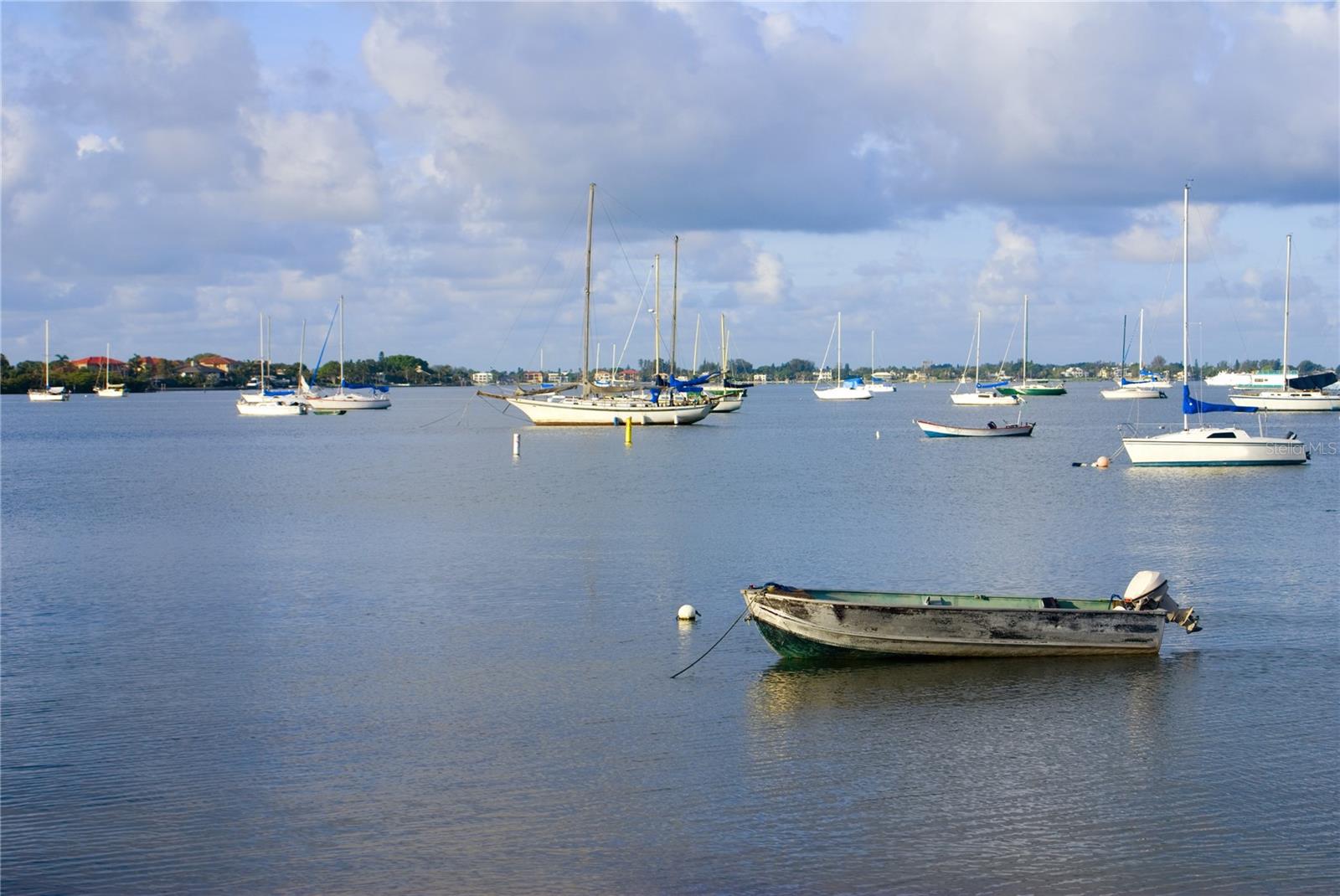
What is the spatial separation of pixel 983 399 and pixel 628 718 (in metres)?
151

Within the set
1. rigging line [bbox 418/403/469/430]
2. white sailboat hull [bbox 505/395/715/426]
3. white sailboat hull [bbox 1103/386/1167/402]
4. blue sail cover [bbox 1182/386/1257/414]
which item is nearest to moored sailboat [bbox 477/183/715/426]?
white sailboat hull [bbox 505/395/715/426]

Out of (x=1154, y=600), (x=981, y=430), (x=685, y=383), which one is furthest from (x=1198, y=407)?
(x=685, y=383)

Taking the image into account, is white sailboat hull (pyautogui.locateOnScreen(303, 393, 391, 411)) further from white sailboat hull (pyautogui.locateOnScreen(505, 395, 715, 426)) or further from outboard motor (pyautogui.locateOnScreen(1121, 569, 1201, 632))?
outboard motor (pyautogui.locateOnScreen(1121, 569, 1201, 632))

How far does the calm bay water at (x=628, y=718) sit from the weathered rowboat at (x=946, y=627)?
0.39 metres

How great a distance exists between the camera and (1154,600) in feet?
70.5

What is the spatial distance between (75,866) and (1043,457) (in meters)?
62.2

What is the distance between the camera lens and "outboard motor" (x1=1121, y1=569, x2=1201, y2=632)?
2145 cm

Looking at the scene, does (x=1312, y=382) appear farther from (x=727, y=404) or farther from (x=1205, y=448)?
(x=1205, y=448)

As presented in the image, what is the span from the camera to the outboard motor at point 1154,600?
21453 millimetres

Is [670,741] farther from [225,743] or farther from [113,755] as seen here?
[113,755]

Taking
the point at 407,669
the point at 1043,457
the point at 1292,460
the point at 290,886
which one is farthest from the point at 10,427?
the point at 290,886

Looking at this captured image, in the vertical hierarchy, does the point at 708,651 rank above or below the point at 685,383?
below

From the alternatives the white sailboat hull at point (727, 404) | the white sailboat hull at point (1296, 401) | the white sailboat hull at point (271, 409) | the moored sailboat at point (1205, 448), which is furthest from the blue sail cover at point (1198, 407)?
the white sailboat hull at point (271, 409)

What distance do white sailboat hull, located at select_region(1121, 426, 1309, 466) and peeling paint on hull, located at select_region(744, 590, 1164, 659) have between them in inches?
1576
